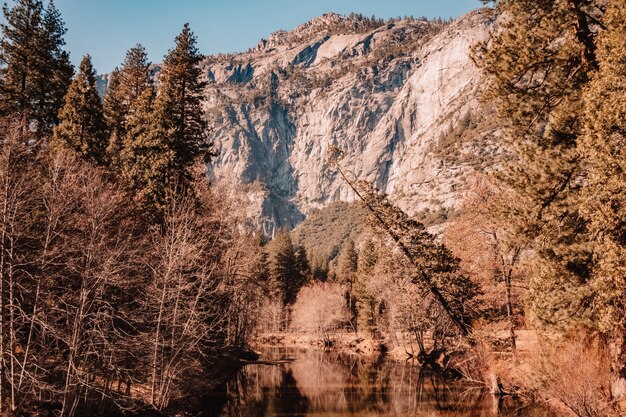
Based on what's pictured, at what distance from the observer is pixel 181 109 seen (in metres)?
32.8

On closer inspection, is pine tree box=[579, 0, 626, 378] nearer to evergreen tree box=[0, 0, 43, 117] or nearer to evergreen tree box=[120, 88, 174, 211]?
evergreen tree box=[120, 88, 174, 211]

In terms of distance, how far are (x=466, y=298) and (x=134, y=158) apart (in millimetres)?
23568

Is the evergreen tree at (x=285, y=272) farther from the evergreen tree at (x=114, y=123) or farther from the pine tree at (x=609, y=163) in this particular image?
the pine tree at (x=609, y=163)

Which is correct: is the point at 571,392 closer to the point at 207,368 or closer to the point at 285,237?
the point at 207,368

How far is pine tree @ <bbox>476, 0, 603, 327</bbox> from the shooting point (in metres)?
13.9

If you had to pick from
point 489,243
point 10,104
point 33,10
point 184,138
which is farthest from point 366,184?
point 33,10

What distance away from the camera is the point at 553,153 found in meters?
14.3

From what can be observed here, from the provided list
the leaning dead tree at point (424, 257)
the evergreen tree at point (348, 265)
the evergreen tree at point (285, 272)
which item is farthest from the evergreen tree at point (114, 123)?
the evergreen tree at point (348, 265)

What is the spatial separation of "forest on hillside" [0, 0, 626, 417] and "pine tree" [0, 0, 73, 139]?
0.13 m

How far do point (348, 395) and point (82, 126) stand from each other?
27.1 m

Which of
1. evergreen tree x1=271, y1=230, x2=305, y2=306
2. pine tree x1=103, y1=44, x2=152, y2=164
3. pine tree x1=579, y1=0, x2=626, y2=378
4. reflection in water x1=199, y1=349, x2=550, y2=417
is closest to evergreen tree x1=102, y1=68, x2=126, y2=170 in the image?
pine tree x1=103, y1=44, x2=152, y2=164

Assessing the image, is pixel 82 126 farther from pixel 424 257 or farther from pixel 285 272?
pixel 285 272

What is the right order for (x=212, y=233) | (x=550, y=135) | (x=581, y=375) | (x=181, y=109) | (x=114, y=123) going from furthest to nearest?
(x=114, y=123)
(x=181, y=109)
(x=212, y=233)
(x=550, y=135)
(x=581, y=375)

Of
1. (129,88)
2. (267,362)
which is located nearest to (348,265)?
(267,362)
